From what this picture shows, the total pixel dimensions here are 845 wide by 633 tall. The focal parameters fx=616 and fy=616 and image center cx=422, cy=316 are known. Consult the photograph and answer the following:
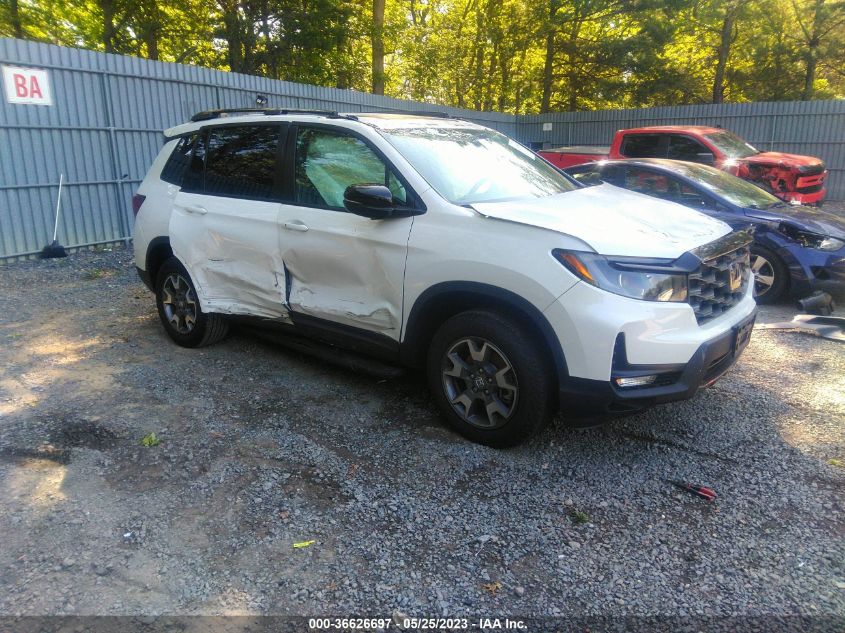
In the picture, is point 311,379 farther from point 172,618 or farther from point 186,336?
point 172,618

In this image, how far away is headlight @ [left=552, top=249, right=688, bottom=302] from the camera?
10.1ft

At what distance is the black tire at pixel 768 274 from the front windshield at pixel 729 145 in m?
4.44

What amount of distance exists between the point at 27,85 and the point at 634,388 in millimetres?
9599

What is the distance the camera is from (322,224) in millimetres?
4098

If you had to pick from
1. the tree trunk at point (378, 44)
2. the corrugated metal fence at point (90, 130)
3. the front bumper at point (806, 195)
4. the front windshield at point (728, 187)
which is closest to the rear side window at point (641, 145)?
the front bumper at point (806, 195)

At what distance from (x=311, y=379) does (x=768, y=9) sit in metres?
23.6

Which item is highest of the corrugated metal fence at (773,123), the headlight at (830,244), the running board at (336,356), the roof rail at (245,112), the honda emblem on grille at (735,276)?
the corrugated metal fence at (773,123)

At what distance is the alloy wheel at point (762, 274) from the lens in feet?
21.7

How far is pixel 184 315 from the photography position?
17.4ft

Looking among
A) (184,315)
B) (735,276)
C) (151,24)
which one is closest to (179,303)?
(184,315)

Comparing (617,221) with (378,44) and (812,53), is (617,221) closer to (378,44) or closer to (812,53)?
(378,44)

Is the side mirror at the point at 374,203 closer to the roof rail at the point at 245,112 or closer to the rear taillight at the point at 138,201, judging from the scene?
the roof rail at the point at 245,112

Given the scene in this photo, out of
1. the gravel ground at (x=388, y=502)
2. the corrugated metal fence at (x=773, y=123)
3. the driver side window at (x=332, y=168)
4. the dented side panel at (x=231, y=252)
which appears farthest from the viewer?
the corrugated metal fence at (x=773, y=123)

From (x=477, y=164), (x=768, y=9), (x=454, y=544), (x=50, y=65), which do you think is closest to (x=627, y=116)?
(x=768, y=9)
